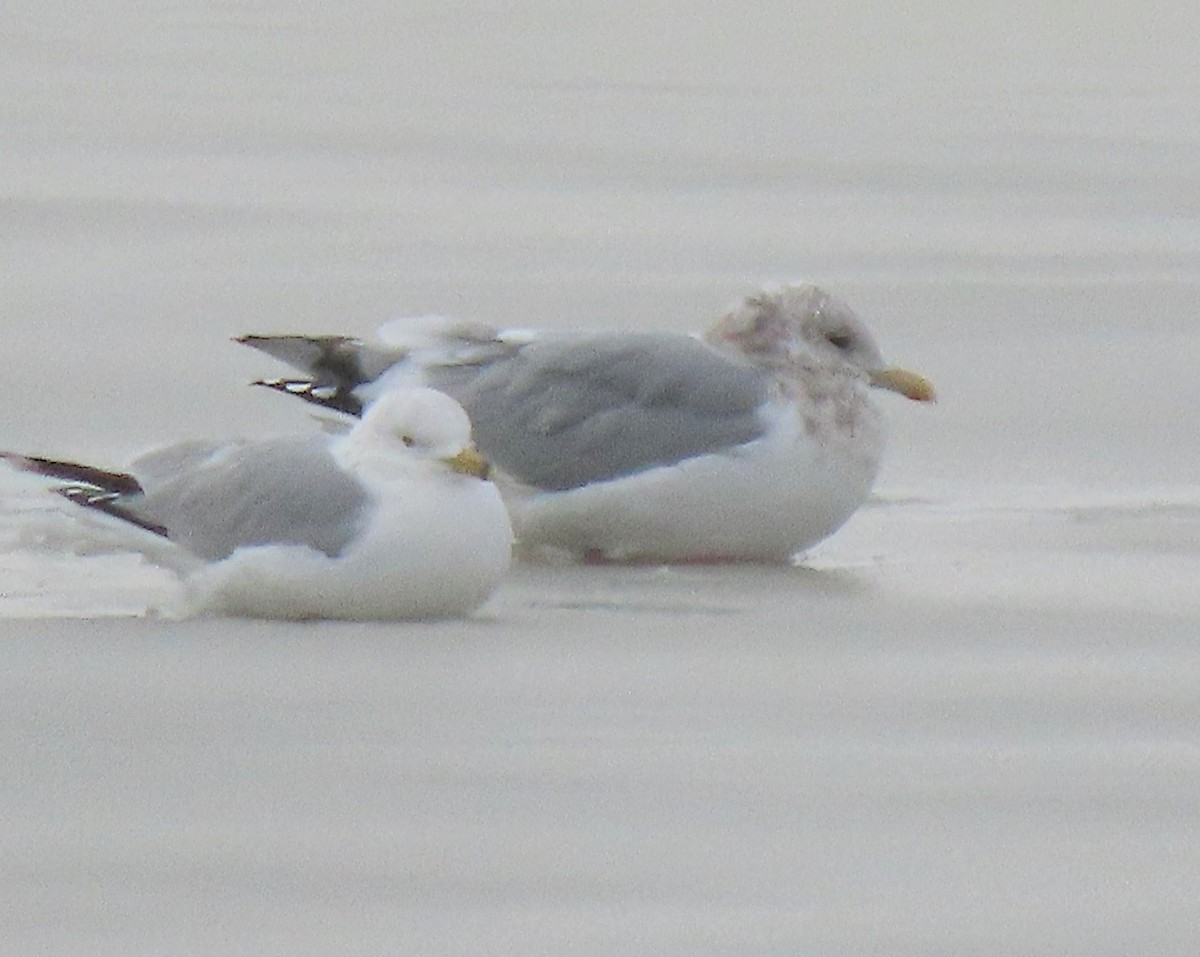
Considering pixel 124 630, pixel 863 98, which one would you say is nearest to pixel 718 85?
pixel 863 98

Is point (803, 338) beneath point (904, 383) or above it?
above

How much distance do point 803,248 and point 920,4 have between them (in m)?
7.49

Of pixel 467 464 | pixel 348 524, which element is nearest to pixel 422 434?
pixel 467 464

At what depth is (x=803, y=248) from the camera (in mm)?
11836

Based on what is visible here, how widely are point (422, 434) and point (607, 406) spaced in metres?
1.09

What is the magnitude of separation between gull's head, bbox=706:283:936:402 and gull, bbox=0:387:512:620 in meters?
1.25

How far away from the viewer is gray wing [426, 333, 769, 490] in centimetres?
785

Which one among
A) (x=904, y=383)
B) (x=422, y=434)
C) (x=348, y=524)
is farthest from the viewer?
(x=904, y=383)

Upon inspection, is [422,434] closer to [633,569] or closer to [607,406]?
[633,569]

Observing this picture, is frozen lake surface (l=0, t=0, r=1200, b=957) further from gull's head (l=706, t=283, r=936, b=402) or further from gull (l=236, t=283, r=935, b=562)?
gull's head (l=706, t=283, r=936, b=402)

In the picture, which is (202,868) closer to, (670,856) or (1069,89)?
(670,856)

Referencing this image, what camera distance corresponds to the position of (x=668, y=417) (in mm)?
7867

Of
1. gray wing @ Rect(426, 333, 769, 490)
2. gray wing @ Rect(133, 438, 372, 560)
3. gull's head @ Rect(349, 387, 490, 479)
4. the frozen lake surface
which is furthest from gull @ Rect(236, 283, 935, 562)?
gull's head @ Rect(349, 387, 490, 479)

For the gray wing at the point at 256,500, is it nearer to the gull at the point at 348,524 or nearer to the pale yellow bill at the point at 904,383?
the gull at the point at 348,524
